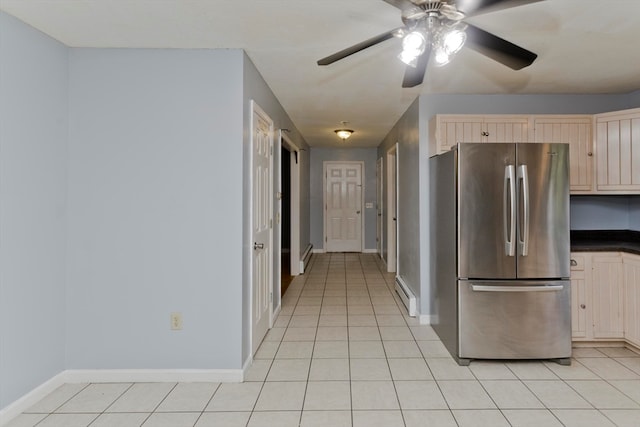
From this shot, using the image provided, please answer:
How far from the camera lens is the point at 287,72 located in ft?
10.3

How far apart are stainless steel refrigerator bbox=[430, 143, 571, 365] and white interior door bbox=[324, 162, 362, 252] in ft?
18.2

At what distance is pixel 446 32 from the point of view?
170 centimetres

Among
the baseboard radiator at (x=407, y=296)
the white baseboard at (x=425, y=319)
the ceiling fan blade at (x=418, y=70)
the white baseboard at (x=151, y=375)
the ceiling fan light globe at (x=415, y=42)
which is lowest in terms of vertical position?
the white baseboard at (x=151, y=375)

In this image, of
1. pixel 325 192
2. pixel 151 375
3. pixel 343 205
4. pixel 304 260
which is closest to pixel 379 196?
pixel 343 205

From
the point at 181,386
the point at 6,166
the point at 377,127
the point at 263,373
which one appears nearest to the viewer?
the point at 6,166

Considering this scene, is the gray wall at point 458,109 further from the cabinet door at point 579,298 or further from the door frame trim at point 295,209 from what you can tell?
the door frame trim at point 295,209

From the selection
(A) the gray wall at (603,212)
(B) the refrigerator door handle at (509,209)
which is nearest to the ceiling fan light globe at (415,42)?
(B) the refrigerator door handle at (509,209)

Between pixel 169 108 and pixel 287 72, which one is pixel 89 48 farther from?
pixel 287 72

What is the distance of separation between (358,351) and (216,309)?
123 centimetres

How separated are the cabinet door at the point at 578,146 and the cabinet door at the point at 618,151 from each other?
0.26ft

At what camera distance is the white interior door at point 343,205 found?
837 centimetres

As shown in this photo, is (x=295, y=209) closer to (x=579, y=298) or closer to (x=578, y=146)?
(x=578, y=146)

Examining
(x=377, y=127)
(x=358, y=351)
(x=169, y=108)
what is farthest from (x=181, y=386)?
(x=377, y=127)

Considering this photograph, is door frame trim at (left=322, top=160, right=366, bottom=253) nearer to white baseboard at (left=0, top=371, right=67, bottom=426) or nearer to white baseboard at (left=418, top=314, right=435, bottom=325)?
white baseboard at (left=418, top=314, right=435, bottom=325)
